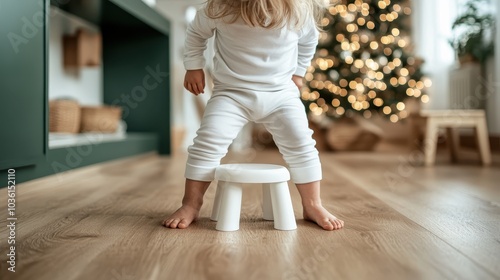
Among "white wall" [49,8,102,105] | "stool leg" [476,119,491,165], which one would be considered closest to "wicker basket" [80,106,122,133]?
"white wall" [49,8,102,105]

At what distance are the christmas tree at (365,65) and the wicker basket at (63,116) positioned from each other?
5.73 feet

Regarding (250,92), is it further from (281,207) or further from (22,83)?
(22,83)

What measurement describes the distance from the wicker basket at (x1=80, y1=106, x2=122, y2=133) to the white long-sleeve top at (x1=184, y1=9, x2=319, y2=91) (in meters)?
1.53

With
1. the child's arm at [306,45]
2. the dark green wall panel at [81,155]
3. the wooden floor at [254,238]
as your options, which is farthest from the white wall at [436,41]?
the child's arm at [306,45]

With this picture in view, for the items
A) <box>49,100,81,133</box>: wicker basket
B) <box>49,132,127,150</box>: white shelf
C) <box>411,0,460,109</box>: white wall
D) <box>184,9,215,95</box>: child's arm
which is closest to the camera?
<box>184,9,215,95</box>: child's arm

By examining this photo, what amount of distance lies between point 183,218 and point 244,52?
0.40m

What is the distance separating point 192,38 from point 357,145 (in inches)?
109

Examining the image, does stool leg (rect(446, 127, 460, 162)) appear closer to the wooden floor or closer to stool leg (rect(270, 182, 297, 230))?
the wooden floor

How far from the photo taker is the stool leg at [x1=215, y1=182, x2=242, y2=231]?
107 cm

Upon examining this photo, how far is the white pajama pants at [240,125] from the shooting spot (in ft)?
3.77

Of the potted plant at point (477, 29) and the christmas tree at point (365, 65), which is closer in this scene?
the potted plant at point (477, 29)

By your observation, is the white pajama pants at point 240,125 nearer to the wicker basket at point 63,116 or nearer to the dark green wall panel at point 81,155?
the dark green wall panel at point 81,155

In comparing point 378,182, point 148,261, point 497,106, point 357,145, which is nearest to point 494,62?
point 497,106

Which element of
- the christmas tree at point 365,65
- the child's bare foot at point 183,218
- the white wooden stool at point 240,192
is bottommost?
the child's bare foot at point 183,218
